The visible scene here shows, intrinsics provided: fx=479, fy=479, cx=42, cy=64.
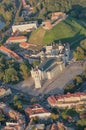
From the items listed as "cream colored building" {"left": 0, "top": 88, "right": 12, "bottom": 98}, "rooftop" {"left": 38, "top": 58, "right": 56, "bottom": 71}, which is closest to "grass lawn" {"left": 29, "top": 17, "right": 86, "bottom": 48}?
"rooftop" {"left": 38, "top": 58, "right": 56, "bottom": 71}

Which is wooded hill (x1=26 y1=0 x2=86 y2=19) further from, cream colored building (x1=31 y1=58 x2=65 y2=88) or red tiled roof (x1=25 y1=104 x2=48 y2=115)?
red tiled roof (x1=25 y1=104 x2=48 y2=115)

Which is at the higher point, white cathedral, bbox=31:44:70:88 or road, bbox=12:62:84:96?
white cathedral, bbox=31:44:70:88

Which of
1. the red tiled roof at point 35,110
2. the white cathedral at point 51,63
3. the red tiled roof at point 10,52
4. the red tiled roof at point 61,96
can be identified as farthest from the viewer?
the red tiled roof at point 10,52

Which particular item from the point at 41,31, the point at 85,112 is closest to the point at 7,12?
the point at 41,31

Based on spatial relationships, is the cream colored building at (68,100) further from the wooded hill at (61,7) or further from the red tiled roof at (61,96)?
the wooded hill at (61,7)

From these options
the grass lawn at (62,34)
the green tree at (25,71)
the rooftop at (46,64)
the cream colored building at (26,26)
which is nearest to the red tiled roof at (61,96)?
the rooftop at (46,64)

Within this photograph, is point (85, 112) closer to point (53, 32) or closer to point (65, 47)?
point (65, 47)

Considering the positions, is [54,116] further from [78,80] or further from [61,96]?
[78,80]

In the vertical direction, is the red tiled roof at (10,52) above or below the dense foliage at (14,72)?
below
